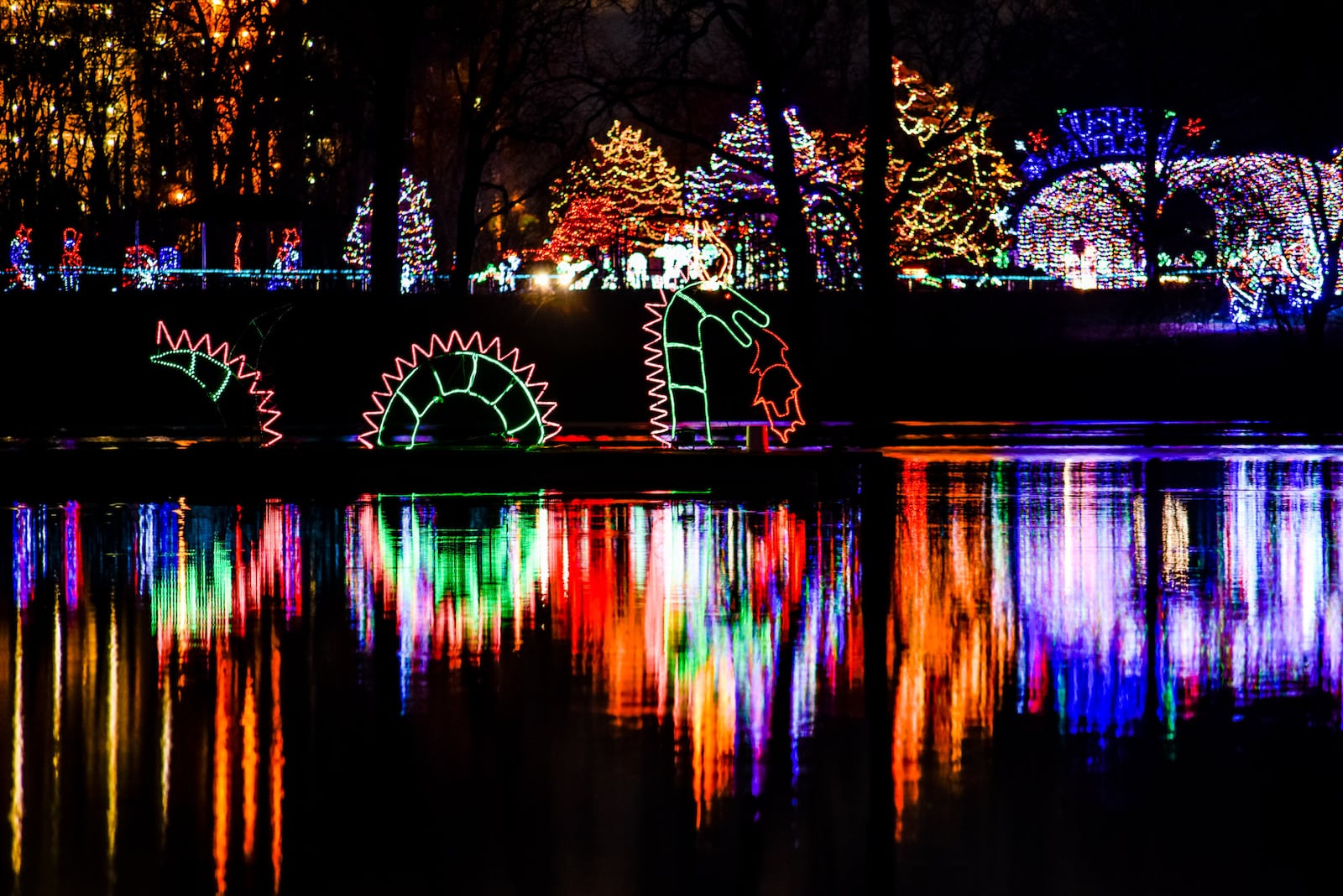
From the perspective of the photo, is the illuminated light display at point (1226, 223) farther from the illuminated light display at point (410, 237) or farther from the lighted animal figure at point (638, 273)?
the illuminated light display at point (410, 237)

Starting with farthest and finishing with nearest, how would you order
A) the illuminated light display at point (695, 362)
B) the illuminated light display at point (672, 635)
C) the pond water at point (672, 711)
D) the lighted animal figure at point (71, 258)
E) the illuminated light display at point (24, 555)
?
the lighted animal figure at point (71, 258) → the illuminated light display at point (695, 362) → the illuminated light display at point (24, 555) → the illuminated light display at point (672, 635) → the pond water at point (672, 711)

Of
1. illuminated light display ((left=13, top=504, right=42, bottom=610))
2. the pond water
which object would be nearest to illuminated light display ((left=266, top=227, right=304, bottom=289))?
illuminated light display ((left=13, top=504, right=42, bottom=610))

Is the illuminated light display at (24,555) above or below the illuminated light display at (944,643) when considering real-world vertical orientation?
above

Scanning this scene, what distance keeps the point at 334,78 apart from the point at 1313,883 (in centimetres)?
4528

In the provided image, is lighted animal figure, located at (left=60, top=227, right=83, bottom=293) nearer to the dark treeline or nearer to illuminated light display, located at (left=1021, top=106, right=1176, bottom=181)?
the dark treeline

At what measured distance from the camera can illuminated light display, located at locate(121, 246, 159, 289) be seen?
1927 inches

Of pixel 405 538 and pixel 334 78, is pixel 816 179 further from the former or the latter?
pixel 405 538

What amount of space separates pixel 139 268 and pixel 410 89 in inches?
548

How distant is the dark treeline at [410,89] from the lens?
44094 mm

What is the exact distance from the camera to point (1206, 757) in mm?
9023

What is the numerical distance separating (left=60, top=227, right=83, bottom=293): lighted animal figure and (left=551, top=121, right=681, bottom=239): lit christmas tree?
1258 centimetres

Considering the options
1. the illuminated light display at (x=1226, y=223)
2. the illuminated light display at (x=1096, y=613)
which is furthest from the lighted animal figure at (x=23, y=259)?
the illuminated light display at (x=1096, y=613)

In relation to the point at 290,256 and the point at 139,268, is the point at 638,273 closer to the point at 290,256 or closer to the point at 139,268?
the point at 290,256

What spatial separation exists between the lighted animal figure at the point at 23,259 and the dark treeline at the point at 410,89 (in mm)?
1067
